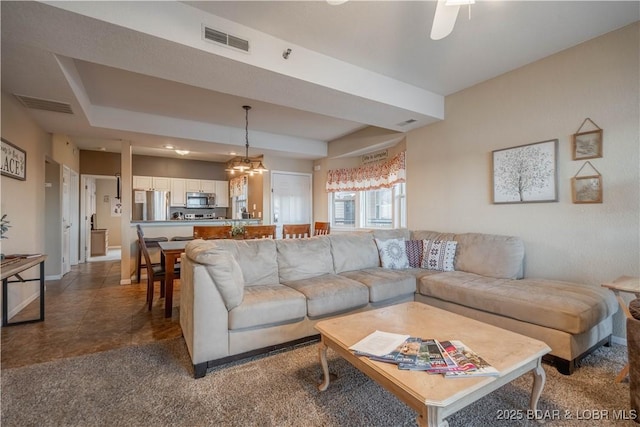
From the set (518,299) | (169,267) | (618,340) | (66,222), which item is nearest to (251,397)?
(169,267)

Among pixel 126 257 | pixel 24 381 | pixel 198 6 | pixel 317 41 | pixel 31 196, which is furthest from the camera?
pixel 126 257

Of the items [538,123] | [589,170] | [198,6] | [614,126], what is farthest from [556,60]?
[198,6]

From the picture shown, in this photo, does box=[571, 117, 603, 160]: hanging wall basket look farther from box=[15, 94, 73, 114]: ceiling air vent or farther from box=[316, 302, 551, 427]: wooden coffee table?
box=[15, 94, 73, 114]: ceiling air vent

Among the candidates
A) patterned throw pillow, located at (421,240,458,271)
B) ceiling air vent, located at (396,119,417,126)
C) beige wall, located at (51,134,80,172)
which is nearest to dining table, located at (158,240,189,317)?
patterned throw pillow, located at (421,240,458,271)

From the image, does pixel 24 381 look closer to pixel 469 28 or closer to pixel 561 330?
pixel 561 330

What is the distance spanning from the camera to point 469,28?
2363 mm

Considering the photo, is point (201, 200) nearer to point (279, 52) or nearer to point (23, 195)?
point (23, 195)

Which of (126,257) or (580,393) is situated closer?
(580,393)

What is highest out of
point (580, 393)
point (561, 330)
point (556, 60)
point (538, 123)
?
point (556, 60)

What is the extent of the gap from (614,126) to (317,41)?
266 cm

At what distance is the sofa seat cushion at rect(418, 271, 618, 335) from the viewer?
1.96m

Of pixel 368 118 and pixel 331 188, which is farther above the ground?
pixel 368 118

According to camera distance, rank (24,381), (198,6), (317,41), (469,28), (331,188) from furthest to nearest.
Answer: (331,188) < (317,41) < (469,28) < (198,6) < (24,381)

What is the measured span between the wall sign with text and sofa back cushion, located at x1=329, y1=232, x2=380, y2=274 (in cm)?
332
